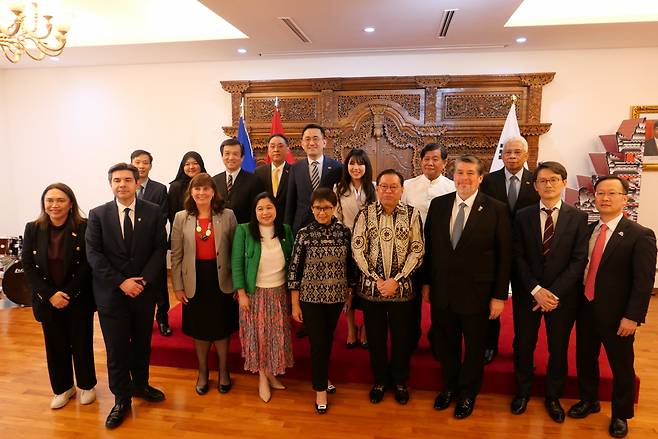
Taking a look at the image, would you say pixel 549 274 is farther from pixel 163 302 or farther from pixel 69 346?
pixel 69 346

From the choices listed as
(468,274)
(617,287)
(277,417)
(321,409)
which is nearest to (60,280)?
(277,417)

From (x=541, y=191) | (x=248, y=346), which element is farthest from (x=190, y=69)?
(x=541, y=191)

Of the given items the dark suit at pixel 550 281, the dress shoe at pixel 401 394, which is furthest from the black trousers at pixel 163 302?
the dark suit at pixel 550 281

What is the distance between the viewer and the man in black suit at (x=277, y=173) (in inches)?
136

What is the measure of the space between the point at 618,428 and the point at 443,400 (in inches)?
→ 39.1

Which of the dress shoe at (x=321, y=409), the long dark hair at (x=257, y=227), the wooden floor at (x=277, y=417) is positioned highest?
the long dark hair at (x=257, y=227)

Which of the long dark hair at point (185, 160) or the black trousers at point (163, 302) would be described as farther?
the long dark hair at point (185, 160)

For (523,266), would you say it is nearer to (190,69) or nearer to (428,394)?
(428,394)

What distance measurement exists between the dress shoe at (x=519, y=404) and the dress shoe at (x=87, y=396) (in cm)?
278

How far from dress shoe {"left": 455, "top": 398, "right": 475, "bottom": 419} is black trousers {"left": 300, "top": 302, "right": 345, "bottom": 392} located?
855 millimetres

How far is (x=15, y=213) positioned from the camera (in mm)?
6746

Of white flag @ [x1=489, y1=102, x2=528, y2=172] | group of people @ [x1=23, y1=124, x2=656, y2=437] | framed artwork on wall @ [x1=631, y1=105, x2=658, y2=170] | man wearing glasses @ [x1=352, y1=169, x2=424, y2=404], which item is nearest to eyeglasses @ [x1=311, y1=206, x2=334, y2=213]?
group of people @ [x1=23, y1=124, x2=656, y2=437]

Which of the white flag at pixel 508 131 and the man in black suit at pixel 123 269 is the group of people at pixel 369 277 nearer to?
the man in black suit at pixel 123 269

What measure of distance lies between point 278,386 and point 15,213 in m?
6.09
